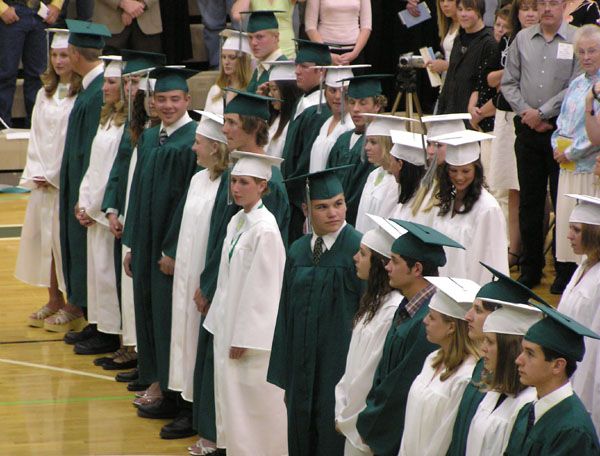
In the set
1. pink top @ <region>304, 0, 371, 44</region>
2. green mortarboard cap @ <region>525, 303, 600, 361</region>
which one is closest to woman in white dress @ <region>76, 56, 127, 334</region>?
pink top @ <region>304, 0, 371, 44</region>

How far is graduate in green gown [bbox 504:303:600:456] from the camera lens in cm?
391

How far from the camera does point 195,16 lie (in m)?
15.2

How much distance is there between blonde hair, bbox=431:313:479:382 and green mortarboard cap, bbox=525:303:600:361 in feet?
1.58

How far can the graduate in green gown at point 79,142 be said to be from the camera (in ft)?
28.2

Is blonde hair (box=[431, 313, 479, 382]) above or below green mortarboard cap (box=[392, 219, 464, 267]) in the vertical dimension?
below

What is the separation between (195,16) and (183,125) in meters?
8.12

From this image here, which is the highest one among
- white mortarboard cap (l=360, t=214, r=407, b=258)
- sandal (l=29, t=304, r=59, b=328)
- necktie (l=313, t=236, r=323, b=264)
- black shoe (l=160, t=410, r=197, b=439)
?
white mortarboard cap (l=360, t=214, r=407, b=258)

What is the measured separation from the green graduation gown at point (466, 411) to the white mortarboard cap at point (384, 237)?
79 cm

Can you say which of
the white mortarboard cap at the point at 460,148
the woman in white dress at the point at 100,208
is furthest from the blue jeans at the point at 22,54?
the white mortarboard cap at the point at 460,148

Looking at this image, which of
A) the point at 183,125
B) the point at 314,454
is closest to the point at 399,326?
the point at 314,454

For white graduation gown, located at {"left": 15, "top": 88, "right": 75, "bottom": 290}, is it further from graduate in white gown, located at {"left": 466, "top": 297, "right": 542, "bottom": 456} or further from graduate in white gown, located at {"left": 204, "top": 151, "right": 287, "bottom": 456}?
graduate in white gown, located at {"left": 466, "top": 297, "right": 542, "bottom": 456}

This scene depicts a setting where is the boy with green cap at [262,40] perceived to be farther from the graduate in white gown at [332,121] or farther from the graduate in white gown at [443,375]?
the graduate in white gown at [443,375]

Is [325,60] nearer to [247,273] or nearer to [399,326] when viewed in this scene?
[247,273]

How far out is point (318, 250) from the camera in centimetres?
562
